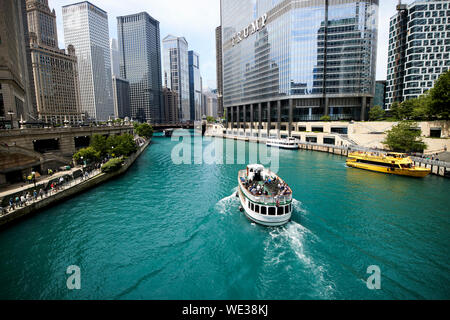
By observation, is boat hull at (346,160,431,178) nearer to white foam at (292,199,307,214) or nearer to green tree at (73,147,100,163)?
white foam at (292,199,307,214)

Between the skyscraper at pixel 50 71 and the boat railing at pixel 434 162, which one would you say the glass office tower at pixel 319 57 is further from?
the skyscraper at pixel 50 71

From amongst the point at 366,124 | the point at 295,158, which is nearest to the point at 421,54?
the point at 366,124

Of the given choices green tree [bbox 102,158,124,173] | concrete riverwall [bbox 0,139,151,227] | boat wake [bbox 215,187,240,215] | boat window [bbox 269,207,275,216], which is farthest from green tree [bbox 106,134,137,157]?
boat window [bbox 269,207,275,216]

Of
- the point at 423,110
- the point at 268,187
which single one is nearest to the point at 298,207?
the point at 268,187

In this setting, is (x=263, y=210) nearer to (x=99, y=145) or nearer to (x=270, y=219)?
(x=270, y=219)

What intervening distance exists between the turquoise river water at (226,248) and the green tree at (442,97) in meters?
34.3

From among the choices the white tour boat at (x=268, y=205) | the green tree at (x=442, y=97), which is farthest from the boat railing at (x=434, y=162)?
the white tour boat at (x=268, y=205)

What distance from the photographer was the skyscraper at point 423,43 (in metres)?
119

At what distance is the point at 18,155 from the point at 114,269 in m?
35.4

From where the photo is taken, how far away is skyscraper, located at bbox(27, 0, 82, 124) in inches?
6590

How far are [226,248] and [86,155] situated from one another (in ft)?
141

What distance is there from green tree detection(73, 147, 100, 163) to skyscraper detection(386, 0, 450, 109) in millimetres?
155415

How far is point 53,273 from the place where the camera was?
1981 centimetres
